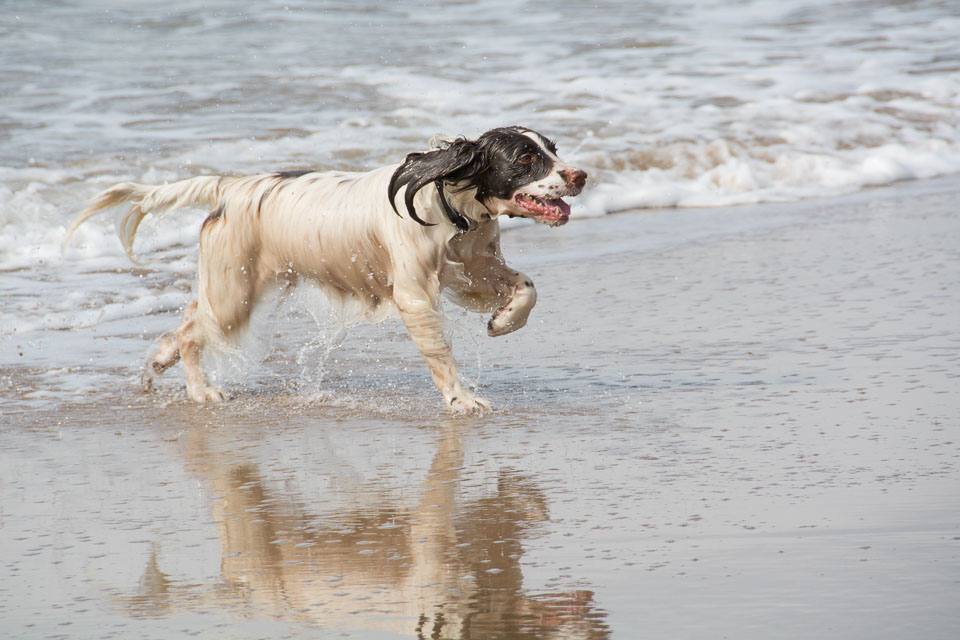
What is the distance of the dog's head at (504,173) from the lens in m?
4.94

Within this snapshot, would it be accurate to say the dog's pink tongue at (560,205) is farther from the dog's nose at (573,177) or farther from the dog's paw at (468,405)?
the dog's paw at (468,405)

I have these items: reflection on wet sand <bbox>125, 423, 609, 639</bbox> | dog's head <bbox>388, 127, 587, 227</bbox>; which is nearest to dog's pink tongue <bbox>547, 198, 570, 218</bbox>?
dog's head <bbox>388, 127, 587, 227</bbox>

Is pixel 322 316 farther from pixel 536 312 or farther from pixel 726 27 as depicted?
pixel 726 27

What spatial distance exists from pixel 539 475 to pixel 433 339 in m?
1.20

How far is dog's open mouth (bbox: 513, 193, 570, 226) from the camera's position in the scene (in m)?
5.00

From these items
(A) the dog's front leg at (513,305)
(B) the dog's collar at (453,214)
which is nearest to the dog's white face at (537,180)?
(B) the dog's collar at (453,214)

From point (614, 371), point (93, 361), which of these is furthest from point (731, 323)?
point (93, 361)

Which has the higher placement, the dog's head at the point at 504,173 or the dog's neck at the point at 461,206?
the dog's head at the point at 504,173

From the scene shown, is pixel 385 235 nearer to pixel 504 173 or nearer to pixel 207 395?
pixel 504 173

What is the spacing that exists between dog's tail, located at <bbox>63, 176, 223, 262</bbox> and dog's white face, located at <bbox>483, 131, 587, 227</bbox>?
147 cm

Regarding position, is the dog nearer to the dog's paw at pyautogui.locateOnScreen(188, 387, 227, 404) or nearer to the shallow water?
the dog's paw at pyautogui.locateOnScreen(188, 387, 227, 404)

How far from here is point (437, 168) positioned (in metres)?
4.91

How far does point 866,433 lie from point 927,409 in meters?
0.35

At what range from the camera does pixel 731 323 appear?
247 inches
